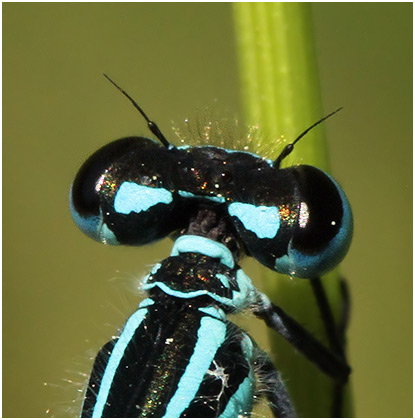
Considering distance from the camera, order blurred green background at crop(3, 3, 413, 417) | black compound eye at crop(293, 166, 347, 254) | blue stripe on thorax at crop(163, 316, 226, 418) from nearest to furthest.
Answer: blue stripe on thorax at crop(163, 316, 226, 418), black compound eye at crop(293, 166, 347, 254), blurred green background at crop(3, 3, 413, 417)

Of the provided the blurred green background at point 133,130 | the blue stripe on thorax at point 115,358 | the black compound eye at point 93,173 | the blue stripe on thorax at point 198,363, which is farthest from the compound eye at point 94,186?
the blurred green background at point 133,130

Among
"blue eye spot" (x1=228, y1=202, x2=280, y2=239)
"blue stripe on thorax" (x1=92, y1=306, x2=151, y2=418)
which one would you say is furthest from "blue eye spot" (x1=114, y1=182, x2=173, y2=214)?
"blue stripe on thorax" (x1=92, y1=306, x2=151, y2=418)

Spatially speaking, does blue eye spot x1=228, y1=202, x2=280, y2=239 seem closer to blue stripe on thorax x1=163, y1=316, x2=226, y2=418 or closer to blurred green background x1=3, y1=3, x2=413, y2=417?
blue stripe on thorax x1=163, y1=316, x2=226, y2=418

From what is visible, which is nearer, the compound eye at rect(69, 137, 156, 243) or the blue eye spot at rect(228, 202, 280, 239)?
the blue eye spot at rect(228, 202, 280, 239)

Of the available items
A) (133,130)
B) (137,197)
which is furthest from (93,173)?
(133,130)

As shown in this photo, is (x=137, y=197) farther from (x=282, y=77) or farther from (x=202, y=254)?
(x=282, y=77)

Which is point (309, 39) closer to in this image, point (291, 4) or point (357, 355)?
point (291, 4)

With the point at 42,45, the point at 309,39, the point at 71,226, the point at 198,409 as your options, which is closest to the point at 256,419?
the point at 198,409

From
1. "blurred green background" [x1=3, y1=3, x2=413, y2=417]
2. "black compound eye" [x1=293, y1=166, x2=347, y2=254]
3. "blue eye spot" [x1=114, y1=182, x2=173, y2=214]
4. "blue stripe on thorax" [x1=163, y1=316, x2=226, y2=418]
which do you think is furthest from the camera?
"blurred green background" [x1=3, y1=3, x2=413, y2=417]
